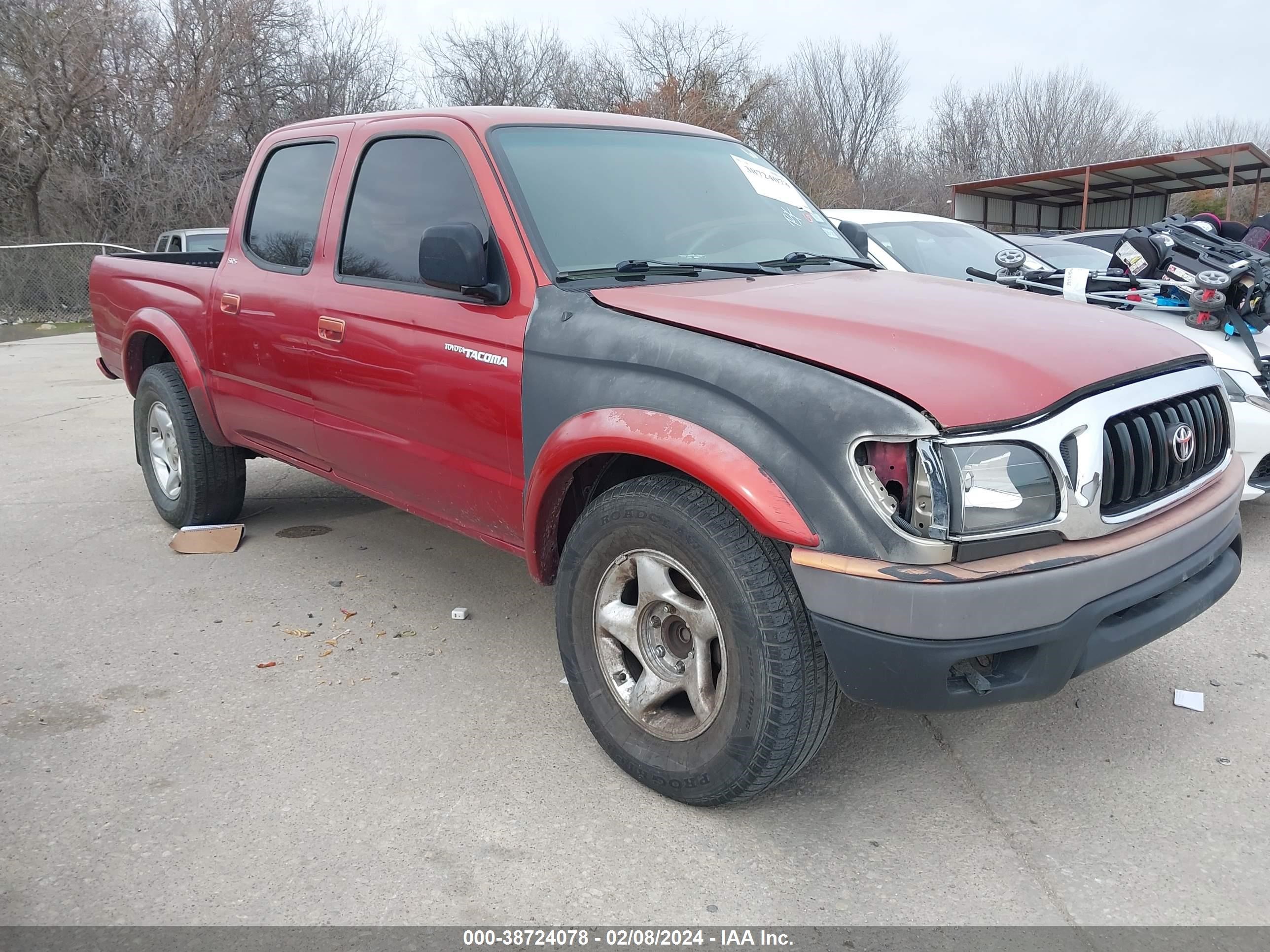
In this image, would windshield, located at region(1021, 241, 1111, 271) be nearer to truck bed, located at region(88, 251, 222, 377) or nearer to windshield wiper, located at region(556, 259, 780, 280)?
windshield wiper, located at region(556, 259, 780, 280)

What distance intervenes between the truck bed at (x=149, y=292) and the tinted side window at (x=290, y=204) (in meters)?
0.40

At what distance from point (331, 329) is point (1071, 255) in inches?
274

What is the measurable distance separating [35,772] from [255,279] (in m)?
2.21

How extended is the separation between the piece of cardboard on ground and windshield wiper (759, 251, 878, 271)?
3.18 m

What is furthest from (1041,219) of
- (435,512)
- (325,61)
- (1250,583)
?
(435,512)

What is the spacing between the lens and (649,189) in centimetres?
360

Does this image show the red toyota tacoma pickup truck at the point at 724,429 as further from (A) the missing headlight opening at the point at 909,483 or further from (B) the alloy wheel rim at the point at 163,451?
(B) the alloy wheel rim at the point at 163,451

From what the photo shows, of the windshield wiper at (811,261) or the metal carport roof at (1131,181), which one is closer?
the windshield wiper at (811,261)

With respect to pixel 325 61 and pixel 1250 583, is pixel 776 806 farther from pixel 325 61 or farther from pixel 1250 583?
pixel 325 61

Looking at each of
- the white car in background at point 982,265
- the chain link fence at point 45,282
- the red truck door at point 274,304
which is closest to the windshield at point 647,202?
the white car in background at point 982,265

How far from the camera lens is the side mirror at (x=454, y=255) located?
10.1 ft

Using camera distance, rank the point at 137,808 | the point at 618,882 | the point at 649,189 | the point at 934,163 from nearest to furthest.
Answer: the point at 618,882
the point at 137,808
the point at 649,189
the point at 934,163

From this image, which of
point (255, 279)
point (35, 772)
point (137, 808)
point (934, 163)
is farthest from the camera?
point (934, 163)

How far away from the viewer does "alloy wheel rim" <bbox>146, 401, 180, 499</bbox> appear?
5410mm
